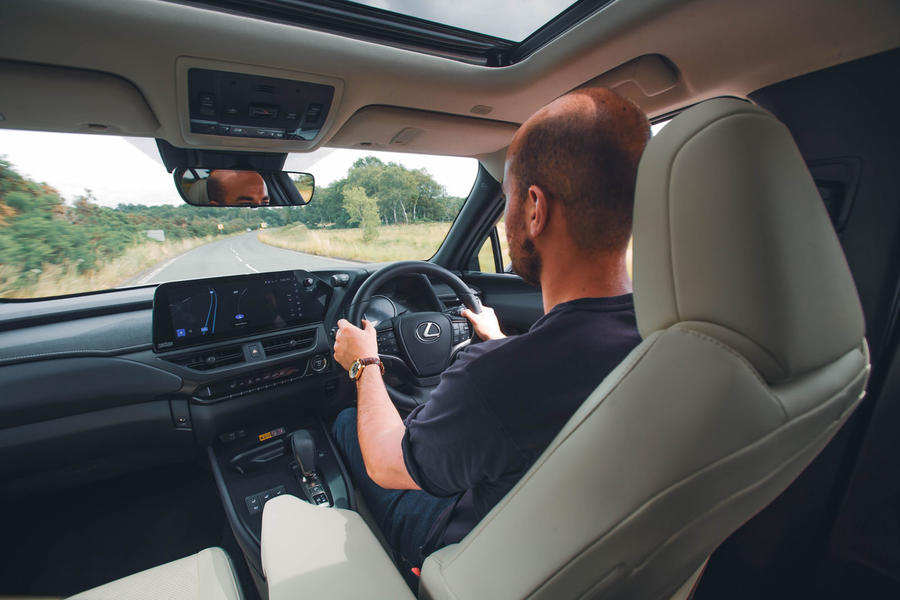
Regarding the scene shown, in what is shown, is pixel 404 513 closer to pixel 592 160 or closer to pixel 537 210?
pixel 537 210

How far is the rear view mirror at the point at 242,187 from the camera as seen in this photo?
7.34 ft

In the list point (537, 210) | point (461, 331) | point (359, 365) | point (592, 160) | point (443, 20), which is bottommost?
point (461, 331)

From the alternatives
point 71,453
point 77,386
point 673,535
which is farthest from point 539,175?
point 71,453

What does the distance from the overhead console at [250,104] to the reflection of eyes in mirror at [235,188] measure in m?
0.22

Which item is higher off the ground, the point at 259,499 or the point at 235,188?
the point at 235,188

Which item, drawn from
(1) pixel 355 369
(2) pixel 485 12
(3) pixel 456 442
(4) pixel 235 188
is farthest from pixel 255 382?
(2) pixel 485 12

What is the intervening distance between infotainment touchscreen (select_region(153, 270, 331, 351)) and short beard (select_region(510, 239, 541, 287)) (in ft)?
5.38

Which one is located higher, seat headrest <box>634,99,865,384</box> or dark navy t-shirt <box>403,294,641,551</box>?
seat headrest <box>634,99,865,384</box>

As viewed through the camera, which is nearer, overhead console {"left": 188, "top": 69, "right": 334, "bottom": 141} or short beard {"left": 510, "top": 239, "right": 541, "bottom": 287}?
short beard {"left": 510, "top": 239, "right": 541, "bottom": 287}

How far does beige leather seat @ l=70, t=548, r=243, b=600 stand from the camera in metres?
1.21

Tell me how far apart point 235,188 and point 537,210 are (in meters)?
2.07

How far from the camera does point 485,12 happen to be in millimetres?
1688

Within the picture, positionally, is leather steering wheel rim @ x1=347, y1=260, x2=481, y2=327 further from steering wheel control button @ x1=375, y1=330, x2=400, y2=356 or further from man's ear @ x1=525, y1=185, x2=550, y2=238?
man's ear @ x1=525, y1=185, x2=550, y2=238

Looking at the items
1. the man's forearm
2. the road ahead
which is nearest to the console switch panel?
the man's forearm
